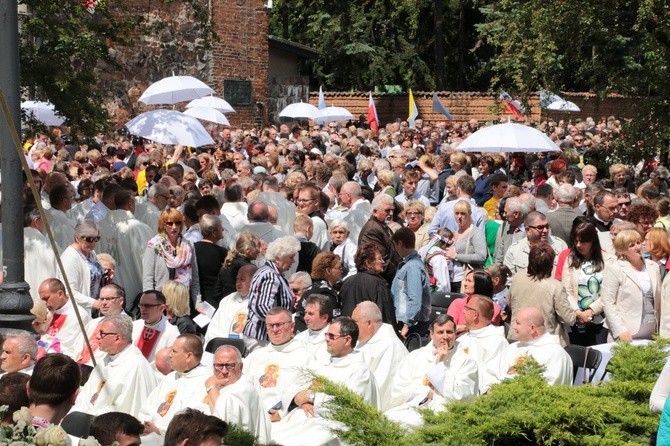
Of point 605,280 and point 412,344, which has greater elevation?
point 605,280

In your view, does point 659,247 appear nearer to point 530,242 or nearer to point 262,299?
point 530,242

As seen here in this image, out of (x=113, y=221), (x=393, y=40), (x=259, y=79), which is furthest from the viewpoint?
(x=393, y=40)

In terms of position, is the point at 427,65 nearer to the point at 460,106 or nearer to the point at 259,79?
the point at 460,106

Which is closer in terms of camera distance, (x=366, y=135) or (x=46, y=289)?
(x=46, y=289)

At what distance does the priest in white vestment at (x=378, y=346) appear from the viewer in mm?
9805

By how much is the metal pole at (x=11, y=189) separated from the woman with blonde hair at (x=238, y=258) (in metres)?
3.19

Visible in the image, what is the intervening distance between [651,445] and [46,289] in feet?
18.0

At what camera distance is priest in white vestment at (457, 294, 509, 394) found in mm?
9742

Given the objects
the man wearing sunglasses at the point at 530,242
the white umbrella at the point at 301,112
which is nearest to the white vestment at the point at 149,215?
the man wearing sunglasses at the point at 530,242

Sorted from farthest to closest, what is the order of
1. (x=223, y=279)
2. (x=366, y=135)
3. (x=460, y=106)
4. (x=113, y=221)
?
(x=460, y=106), (x=366, y=135), (x=113, y=221), (x=223, y=279)

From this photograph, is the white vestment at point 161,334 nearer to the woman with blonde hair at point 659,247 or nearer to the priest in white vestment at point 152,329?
the priest in white vestment at point 152,329

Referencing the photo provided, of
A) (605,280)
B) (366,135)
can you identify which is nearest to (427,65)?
(366,135)

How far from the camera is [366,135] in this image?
93.4 ft

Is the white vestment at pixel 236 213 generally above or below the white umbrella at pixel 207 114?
below
